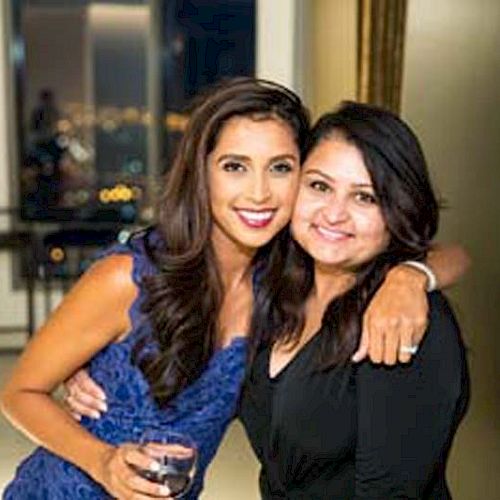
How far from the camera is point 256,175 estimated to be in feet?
5.16

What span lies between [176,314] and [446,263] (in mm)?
484

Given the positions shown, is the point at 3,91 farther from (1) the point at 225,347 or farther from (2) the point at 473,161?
(1) the point at 225,347

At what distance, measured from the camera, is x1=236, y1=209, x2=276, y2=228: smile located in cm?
157

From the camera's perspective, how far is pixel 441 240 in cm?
265

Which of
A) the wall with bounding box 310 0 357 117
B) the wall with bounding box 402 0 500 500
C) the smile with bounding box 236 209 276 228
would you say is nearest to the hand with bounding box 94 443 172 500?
the smile with bounding box 236 209 276 228

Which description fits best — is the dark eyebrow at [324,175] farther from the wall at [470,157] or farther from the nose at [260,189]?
the wall at [470,157]

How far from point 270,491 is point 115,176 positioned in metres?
5.05

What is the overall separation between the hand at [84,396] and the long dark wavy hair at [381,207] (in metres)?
0.28

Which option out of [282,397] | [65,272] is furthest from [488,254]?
[65,272]

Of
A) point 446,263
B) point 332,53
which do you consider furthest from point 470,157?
point 332,53

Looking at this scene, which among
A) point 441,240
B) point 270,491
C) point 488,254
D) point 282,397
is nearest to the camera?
point 282,397

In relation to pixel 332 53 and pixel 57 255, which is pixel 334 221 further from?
pixel 57 255

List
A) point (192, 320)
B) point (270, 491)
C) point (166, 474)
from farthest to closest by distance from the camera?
point (192, 320) → point (270, 491) → point (166, 474)

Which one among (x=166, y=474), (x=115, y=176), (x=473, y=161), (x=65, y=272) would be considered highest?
(x=473, y=161)
